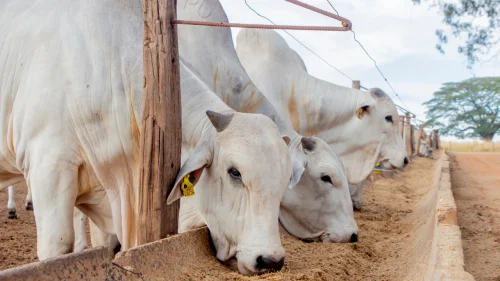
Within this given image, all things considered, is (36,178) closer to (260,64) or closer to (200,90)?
(200,90)

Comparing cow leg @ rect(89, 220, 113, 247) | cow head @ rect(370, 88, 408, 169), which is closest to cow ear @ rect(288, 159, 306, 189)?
cow leg @ rect(89, 220, 113, 247)

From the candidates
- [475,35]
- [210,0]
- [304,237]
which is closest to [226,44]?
[210,0]

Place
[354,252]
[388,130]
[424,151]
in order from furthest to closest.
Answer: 1. [424,151]
2. [388,130]
3. [354,252]

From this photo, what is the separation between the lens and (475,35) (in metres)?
15.6

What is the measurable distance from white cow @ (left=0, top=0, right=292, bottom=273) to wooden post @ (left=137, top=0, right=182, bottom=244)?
0.39ft

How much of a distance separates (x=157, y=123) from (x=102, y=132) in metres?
0.61

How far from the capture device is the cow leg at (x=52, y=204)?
3.23 m

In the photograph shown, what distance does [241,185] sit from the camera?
3021 millimetres

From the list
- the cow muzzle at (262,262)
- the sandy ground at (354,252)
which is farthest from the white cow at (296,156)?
the cow muzzle at (262,262)

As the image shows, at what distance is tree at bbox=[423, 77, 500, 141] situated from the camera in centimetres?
3988

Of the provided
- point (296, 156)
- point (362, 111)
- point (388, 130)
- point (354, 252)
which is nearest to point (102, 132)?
point (296, 156)

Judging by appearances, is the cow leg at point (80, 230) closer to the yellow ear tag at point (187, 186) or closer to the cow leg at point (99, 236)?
the cow leg at point (99, 236)

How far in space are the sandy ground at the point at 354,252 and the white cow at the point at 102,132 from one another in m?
0.34

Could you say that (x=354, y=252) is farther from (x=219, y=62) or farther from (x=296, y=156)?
(x=219, y=62)
